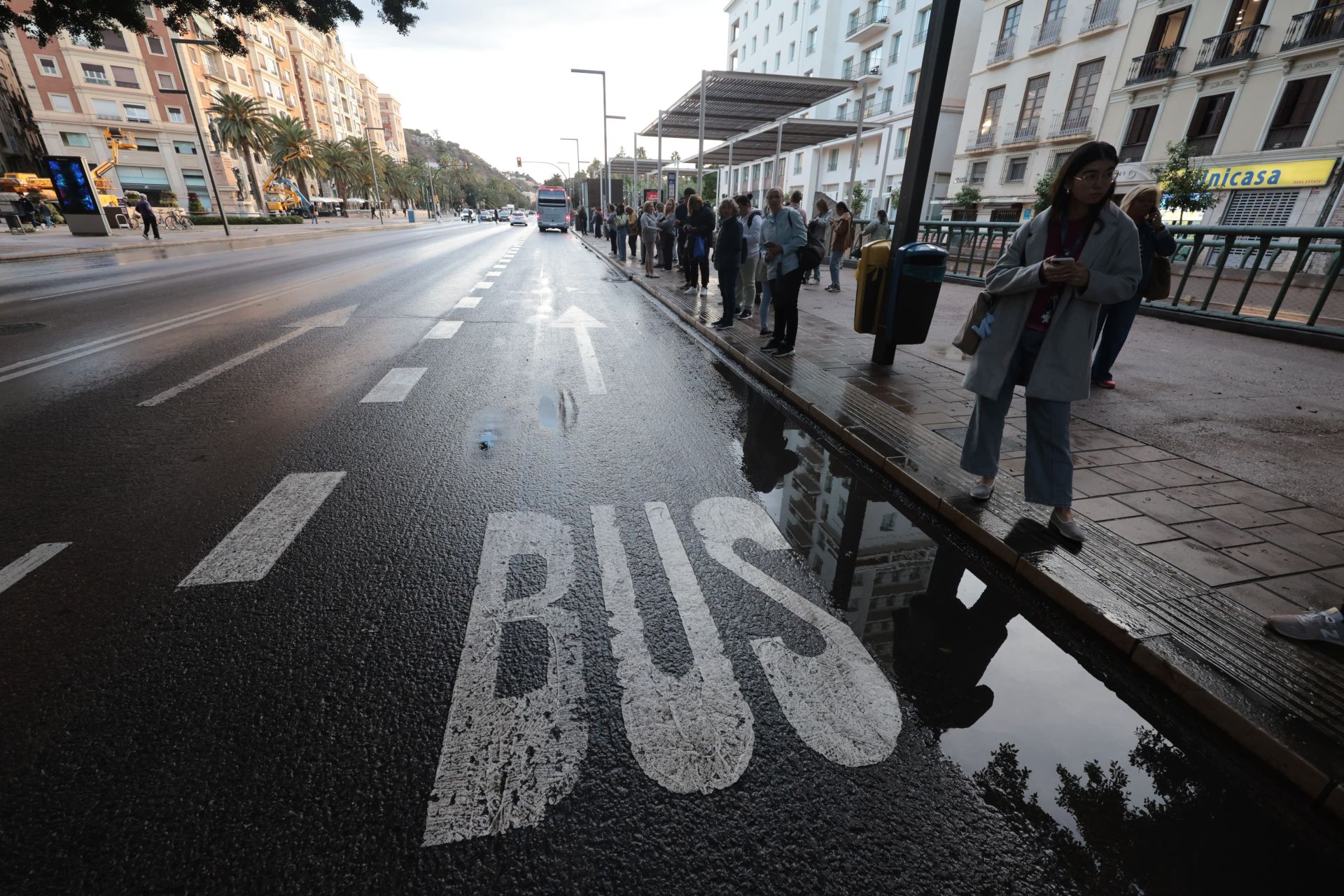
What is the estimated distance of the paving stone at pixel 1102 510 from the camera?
3.62 meters

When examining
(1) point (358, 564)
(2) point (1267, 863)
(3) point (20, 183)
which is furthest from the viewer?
(3) point (20, 183)

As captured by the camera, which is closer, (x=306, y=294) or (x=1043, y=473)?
(x=1043, y=473)

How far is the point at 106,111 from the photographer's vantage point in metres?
61.3

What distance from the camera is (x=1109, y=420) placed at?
5305 mm

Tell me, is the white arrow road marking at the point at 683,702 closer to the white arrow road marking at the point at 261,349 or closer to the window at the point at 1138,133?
the white arrow road marking at the point at 261,349

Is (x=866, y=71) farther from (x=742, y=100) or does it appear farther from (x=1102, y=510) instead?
(x=1102, y=510)

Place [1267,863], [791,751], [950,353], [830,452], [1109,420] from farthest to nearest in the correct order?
[950,353]
[1109,420]
[830,452]
[791,751]
[1267,863]

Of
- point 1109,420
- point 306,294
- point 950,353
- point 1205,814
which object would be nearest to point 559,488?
point 1205,814

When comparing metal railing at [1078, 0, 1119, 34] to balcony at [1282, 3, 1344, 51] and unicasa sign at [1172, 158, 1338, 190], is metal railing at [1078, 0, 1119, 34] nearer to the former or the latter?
balcony at [1282, 3, 1344, 51]

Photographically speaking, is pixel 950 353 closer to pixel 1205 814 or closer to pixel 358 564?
pixel 1205 814

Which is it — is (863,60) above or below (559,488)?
above

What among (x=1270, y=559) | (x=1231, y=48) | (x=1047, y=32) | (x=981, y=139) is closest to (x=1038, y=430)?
(x=1270, y=559)

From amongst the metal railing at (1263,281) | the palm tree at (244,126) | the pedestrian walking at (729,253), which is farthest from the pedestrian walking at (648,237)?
the palm tree at (244,126)

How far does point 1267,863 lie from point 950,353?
6.70m
